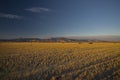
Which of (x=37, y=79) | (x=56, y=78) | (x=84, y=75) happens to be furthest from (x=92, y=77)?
(x=37, y=79)

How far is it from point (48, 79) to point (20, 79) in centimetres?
176

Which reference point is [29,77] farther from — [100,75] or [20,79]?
[100,75]

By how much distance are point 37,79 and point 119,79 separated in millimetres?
4982

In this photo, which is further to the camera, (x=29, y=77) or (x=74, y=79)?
(x=29, y=77)

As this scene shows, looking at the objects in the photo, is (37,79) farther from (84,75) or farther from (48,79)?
(84,75)

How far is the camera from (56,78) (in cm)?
972

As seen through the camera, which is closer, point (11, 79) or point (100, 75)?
point (11, 79)

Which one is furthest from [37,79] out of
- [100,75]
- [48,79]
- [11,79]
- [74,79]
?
[100,75]

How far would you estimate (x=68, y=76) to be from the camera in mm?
10250

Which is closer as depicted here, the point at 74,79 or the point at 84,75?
the point at 74,79

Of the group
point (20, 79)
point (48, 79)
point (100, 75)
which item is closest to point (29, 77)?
point (20, 79)

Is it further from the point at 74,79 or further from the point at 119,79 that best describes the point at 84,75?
the point at 119,79

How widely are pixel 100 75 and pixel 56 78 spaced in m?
3.01

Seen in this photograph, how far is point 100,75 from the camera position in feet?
34.6
